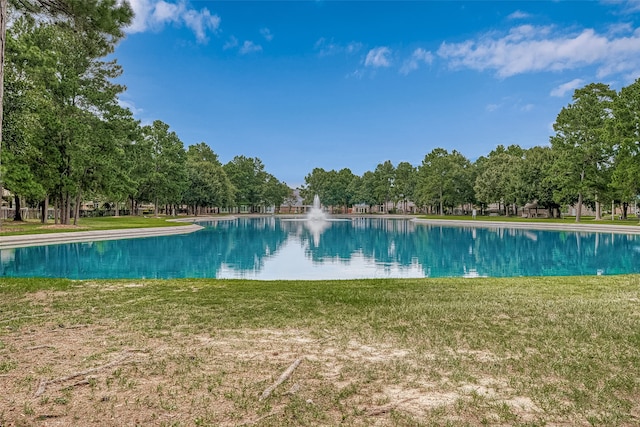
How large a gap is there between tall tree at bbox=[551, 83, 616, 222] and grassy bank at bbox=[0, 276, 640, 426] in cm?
3634

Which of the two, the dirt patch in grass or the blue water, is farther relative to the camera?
the blue water

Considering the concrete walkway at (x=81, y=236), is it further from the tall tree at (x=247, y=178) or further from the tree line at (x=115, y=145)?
the tall tree at (x=247, y=178)

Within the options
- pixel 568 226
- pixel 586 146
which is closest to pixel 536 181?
pixel 586 146

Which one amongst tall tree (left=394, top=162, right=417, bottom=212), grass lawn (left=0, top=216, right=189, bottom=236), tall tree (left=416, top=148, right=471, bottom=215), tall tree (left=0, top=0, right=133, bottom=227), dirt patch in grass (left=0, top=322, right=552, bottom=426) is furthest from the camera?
tall tree (left=394, top=162, right=417, bottom=212)

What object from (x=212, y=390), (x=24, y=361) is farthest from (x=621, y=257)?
(x=24, y=361)

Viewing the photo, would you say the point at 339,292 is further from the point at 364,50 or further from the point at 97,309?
the point at 364,50

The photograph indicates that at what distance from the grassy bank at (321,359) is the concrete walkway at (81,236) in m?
14.8

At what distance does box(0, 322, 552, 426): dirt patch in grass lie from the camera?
276cm

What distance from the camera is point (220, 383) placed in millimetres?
3271

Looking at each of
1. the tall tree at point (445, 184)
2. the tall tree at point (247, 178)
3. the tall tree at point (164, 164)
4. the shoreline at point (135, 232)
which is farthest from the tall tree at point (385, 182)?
the tall tree at point (164, 164)

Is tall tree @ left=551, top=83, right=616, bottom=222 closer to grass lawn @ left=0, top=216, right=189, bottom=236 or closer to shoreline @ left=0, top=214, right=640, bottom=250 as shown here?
shoreline @ left=0, top=214, right=640, bottom=250

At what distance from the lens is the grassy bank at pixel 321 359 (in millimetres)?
2809

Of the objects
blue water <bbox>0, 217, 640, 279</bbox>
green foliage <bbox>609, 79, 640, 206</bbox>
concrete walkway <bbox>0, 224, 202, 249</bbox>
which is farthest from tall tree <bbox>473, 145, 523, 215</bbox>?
concrete walkway <bbox>0, 224, 202, 249</bbox>

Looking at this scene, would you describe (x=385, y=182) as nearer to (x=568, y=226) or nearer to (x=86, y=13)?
(x=568, y=226)
